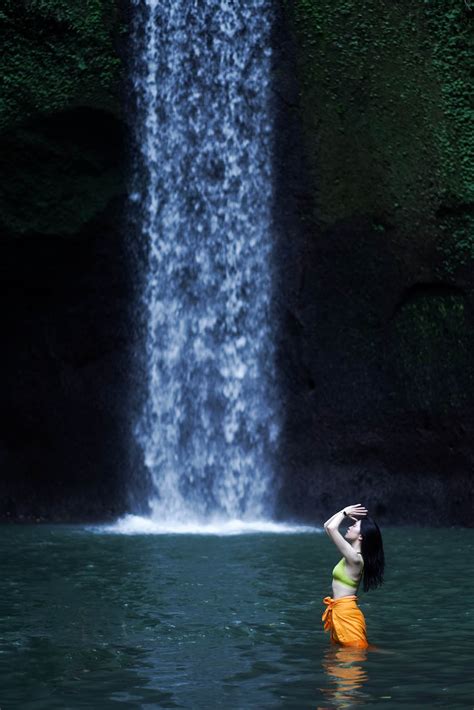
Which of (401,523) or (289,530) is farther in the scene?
(401,523)

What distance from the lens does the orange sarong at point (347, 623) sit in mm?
7168

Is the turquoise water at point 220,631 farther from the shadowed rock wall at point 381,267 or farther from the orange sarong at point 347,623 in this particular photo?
the shadowed rock wall at point 381,267

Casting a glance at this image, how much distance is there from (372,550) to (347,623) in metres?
Answer: 0.50

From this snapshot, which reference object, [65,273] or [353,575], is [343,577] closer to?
[353,575]

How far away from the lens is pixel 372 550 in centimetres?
741

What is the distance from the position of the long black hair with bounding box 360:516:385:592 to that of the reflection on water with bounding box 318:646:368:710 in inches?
19.0

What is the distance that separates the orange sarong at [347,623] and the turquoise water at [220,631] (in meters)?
0.09

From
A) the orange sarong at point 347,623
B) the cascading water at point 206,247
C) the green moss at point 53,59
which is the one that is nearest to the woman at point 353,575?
the orange sarong at point 347,623

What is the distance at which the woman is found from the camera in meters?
7.18

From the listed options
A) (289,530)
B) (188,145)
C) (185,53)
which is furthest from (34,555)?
(185,53)

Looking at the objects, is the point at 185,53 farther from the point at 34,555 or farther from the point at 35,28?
the point at 34,555

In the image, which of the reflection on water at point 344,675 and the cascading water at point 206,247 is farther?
the cascading water at point 206,247

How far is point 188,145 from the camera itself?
1928 cm

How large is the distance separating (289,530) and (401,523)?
Result: 86.1 inches
